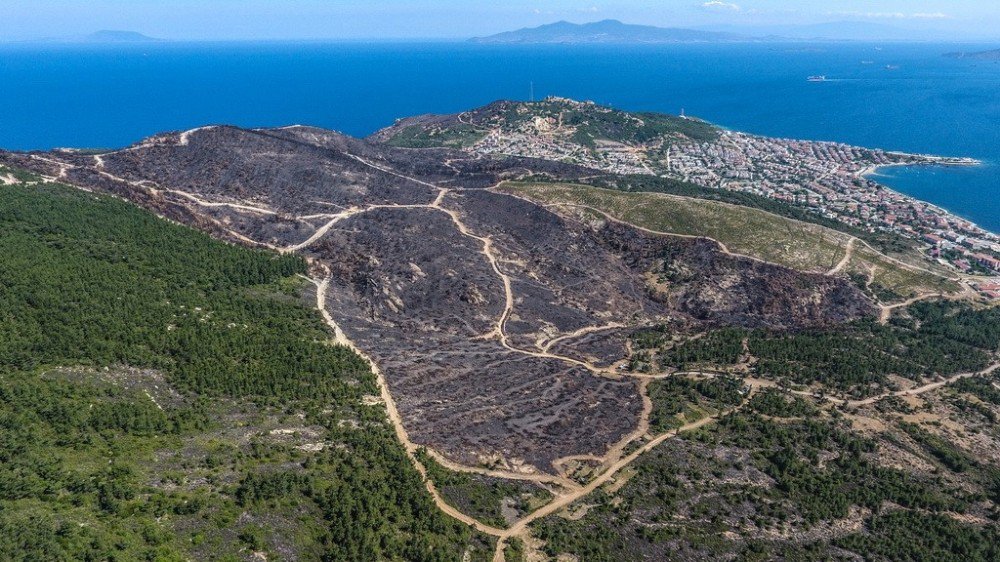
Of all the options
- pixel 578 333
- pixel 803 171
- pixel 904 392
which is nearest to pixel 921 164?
pixel 803 171

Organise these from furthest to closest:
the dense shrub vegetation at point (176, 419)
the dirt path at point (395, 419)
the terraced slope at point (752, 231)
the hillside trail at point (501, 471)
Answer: the terraced slope at point (752, 231) < the hillside trail at point (501, 471) < the dirt path at point (395, 419) < the dense shrub vegetation at point (176, 419)

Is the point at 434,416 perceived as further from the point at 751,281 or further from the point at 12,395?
the point at 751,281

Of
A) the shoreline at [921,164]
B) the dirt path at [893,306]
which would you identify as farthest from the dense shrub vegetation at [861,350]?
the shoreline at [921,164]

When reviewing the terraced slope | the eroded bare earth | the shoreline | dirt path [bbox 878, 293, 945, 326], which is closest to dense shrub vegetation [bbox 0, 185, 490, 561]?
the eroded bare earth

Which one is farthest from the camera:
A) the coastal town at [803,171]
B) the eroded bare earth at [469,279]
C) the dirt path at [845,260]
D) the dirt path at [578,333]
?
the coastal town at [803,171]

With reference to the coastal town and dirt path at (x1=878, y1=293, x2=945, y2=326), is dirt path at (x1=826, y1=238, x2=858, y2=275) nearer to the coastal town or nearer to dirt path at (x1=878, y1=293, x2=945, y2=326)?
dirt path at (x1=878, y1=293, x2=945, y2=326)

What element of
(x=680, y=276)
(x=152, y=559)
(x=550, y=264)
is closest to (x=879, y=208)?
(x=680, y=276)

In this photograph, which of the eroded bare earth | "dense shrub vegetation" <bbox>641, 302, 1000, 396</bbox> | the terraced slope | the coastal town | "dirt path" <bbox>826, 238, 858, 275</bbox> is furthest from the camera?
the coastal town

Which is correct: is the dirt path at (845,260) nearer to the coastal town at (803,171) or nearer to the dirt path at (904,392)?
the coastal town at (803,171)
